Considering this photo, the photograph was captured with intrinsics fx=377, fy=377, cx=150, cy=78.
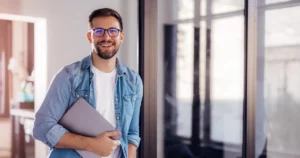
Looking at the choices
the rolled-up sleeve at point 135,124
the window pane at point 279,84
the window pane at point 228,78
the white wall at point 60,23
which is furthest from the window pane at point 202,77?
the rolled-up sleeve at point 135,124

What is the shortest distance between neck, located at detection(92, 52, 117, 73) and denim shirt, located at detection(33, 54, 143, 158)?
0.07 ft

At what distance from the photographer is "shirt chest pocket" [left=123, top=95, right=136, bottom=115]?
1365 millimetres

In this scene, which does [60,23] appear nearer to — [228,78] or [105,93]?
[105,93]

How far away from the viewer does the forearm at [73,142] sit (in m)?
1.24

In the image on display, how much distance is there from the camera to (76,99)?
1290 millimetres

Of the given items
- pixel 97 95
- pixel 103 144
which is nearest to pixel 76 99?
pixel 97 95

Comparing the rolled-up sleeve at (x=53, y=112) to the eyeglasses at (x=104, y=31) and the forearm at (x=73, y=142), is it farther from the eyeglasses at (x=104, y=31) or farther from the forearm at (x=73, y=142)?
the eyeglasses at (x=104, y=31)

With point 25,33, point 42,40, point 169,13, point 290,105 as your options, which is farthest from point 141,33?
point 25,33

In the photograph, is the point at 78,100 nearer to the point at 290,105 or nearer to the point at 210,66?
the point at 210,66

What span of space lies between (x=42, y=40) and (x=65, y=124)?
2.59 ft

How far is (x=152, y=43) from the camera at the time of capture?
6.50 feet

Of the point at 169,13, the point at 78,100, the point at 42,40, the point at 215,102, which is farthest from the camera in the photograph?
the point at 215,102

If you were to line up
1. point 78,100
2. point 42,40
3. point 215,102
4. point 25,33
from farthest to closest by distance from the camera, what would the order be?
1. point 25,33
2. point 215,102
3. point 42,40
4. point 78,100

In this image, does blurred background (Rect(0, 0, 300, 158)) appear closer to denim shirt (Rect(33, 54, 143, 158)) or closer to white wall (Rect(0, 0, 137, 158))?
white wall (Rect(0, 0, 137, 158))
